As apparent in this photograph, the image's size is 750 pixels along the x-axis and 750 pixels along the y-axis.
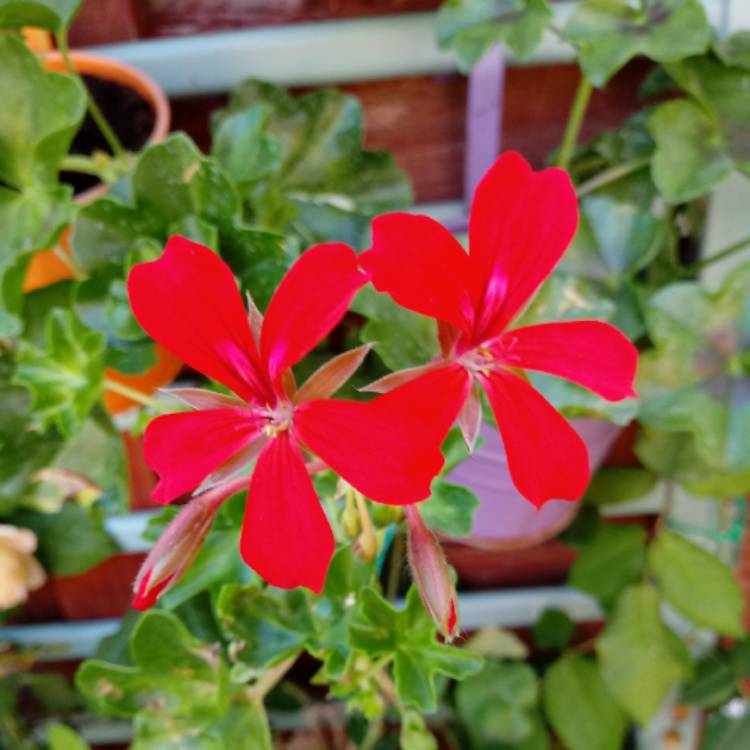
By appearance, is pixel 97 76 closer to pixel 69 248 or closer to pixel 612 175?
pixel 69 248

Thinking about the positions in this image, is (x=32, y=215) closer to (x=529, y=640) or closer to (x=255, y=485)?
(x=255, y=485)

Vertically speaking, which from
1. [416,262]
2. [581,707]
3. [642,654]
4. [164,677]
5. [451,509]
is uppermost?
[416,262]

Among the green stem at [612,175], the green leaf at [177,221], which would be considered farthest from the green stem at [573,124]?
the green leaf at [177,221]

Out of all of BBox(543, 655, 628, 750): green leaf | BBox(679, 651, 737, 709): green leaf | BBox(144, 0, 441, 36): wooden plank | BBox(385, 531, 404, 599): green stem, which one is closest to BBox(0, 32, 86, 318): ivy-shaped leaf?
BBox(144, 0, 441, 36): wooden plank

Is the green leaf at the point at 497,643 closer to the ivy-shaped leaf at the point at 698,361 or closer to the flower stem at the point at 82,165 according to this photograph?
the ivy-shaped leaf at the point at 698,361

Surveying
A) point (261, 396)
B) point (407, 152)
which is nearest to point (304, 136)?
point (407, 152)

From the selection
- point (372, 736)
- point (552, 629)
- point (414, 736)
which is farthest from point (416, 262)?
point (552, 629)

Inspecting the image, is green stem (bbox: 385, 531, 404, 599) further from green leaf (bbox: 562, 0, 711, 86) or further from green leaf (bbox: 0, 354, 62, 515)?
green leaf (bbox: 562, 0, 711, 86)
